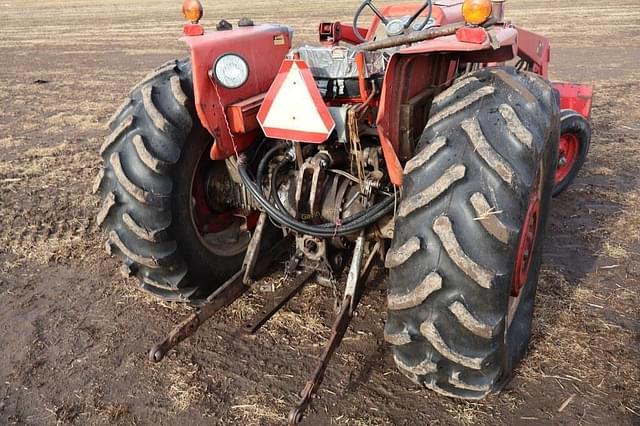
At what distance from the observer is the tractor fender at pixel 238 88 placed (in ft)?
10.0

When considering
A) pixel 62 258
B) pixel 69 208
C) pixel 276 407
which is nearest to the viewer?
pixel 276 407

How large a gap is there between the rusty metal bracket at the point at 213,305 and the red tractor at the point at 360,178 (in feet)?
0.04

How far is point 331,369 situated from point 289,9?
2941cm

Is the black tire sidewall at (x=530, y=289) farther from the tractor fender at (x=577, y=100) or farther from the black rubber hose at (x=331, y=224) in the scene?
the tractor fender at (x=577, y=100)

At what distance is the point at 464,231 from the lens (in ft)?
7.66

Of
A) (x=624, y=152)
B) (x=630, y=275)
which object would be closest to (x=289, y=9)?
(x=624, y=152)

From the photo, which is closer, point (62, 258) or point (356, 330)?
point (356, 330)

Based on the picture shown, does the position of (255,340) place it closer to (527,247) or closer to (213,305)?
(213,305)

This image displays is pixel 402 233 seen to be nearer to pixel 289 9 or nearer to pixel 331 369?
pixel 331 369

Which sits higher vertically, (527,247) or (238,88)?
(238,88)

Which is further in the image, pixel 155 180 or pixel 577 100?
pixel 577 100

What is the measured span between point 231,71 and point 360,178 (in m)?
0.94

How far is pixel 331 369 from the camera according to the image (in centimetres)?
320

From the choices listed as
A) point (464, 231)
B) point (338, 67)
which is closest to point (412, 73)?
point (338, 67)
